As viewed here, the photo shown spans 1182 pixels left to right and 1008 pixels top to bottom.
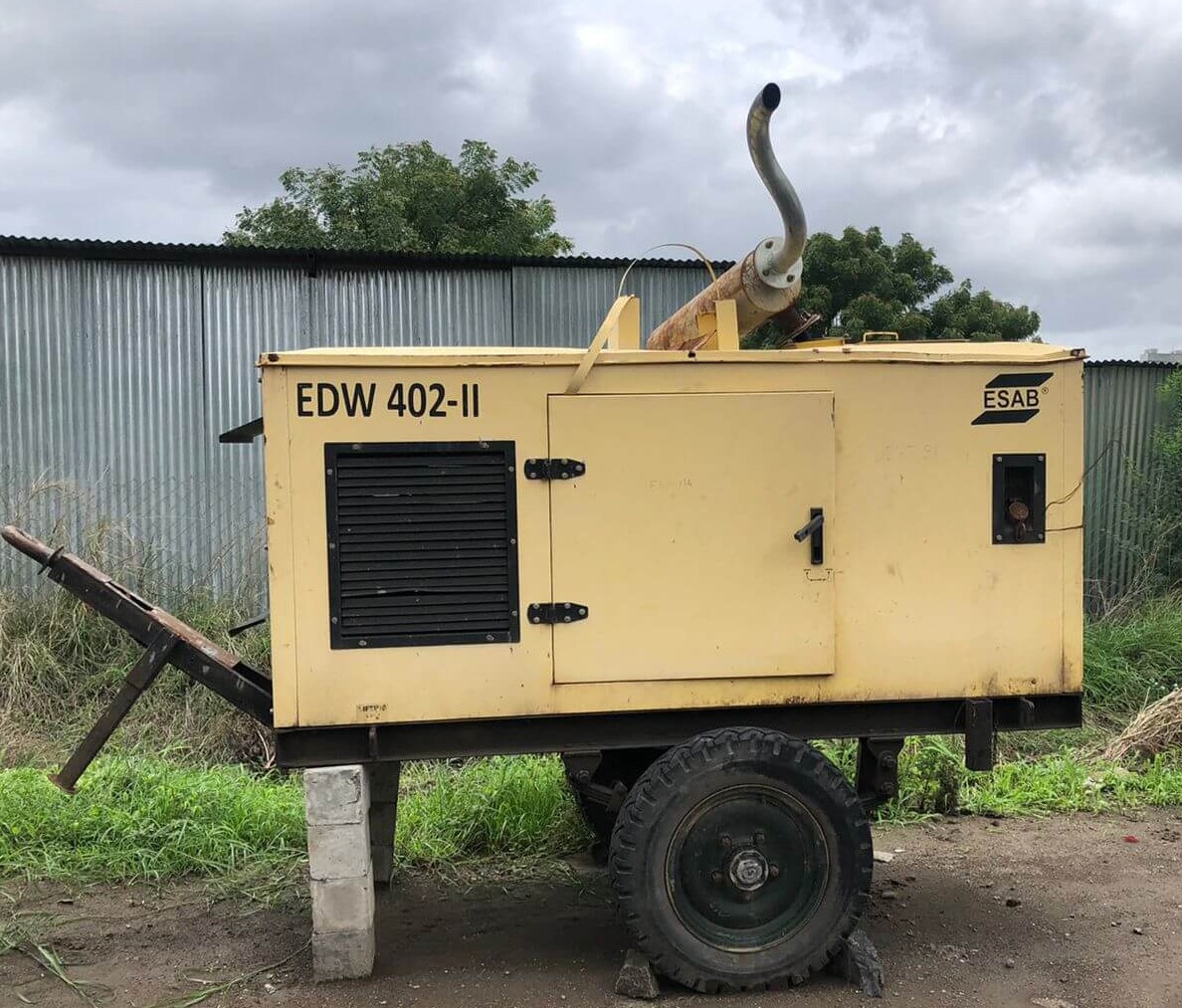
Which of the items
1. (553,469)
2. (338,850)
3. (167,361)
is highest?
(167,361)

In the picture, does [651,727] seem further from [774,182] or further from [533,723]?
[774,182]

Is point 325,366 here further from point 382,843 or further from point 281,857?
point 281,857

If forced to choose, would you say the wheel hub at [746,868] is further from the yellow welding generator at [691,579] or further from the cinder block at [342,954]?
the cinder block at [342,954]

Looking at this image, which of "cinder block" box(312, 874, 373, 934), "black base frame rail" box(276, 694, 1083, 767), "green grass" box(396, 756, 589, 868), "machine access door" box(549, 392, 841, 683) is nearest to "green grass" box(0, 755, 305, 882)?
"green grass" box(396, 756, 589, 868)

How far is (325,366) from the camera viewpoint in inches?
142

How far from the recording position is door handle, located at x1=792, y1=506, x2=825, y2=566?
378 centimetres

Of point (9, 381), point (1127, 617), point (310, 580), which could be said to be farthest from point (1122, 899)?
point (9, 381)

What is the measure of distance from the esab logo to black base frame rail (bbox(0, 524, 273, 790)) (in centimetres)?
298

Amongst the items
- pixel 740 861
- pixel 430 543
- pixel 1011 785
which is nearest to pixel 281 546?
pixel 430 543

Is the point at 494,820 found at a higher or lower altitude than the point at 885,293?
lower

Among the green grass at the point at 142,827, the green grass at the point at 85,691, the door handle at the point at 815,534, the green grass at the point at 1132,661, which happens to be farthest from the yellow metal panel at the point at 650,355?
the green grass at the point at 1132,661

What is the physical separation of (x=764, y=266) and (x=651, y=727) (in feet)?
6.00

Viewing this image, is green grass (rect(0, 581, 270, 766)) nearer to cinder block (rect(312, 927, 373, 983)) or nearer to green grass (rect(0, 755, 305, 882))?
green grass (rect(0, 755, 305, 882))

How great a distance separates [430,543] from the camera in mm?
3748
